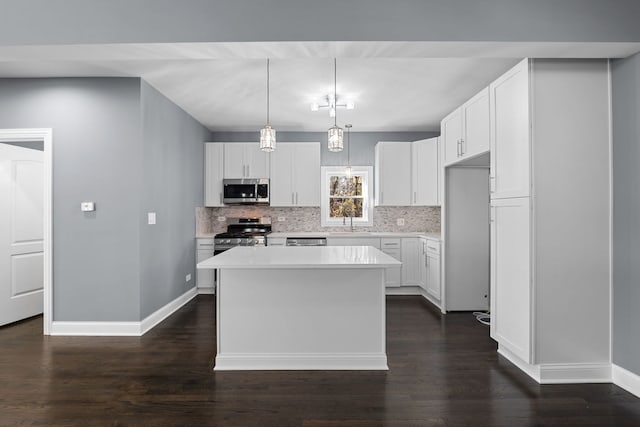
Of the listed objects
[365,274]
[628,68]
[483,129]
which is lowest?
[365,274]

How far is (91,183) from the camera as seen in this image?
3.74 m

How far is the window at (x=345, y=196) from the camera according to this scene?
Answer: 6.20 meters

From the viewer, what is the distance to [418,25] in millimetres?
2258

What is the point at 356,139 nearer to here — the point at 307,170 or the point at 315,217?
the point at 307,170

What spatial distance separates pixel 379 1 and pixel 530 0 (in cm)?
93

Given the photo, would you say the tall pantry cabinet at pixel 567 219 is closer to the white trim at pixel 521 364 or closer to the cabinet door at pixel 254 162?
the white trim at pixel 521 364

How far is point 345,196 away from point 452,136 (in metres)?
2.37

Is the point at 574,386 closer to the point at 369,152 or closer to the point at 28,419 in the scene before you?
the point at 28,419

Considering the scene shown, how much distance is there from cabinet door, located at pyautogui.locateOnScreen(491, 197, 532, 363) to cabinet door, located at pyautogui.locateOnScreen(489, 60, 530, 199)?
0.13m

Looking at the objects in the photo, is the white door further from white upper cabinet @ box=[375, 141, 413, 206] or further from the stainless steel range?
white upper cabinet @ box=[375, 141, 413, 206]

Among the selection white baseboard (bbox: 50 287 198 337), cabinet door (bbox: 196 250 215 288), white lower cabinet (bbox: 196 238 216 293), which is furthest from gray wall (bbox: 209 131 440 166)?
white baseboard (bbox: 50 287 198 337)

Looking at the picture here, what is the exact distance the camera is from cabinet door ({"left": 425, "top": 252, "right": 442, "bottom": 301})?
469 cm

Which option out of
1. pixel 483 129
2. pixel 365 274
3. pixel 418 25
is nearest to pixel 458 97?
pixel 483 129

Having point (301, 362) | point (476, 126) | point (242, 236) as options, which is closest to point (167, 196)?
point (242, 236)
